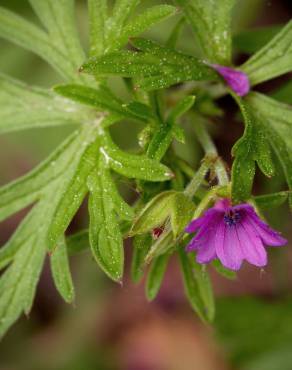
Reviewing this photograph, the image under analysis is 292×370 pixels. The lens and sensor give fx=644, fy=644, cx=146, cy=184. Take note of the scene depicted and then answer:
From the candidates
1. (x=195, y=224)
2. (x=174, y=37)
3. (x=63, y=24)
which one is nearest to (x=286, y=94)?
(x=174, y=37)

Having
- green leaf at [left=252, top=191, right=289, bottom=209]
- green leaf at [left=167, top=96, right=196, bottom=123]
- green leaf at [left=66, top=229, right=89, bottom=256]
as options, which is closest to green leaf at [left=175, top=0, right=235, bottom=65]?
green leaf at [left=167, top=96, right=196, bottom=123]

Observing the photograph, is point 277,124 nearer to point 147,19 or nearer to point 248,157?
point 248,157

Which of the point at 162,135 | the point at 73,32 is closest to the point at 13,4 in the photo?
the point at 73,32

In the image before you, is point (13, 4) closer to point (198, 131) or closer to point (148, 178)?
point (198, 131)

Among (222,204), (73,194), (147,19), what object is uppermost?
(147,19)

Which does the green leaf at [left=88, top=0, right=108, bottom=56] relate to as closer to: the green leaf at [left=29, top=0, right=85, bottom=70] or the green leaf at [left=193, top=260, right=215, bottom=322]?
the green leaf at [left=29, top=0, right=85, bottom=70]
